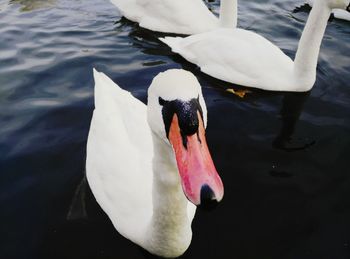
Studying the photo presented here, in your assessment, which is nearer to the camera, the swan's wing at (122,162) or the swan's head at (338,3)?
the swan's wing at (122,162)

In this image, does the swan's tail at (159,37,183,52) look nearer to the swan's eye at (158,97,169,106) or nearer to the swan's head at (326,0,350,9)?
the swan's head at (326,0,350,9)

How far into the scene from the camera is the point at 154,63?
25.7ft

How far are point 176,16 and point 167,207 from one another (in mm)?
6231

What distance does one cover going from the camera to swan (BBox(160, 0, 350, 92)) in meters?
6.04

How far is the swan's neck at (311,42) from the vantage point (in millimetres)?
5910

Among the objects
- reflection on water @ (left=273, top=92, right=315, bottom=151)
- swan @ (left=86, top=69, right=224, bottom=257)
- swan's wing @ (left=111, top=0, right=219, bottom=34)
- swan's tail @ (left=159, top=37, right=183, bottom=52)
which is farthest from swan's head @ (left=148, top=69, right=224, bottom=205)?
swan's wing @ (left=111, top=0, right=219, bottom=34)

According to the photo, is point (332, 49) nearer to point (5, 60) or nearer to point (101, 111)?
point (101, 111)

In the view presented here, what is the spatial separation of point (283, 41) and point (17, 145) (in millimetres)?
5936

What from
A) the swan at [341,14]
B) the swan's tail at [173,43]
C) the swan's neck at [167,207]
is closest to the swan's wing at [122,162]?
the swan's neck at [167,207]

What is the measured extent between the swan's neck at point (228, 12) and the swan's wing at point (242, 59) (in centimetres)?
112

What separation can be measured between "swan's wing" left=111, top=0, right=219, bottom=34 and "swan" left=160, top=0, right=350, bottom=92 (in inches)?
63.7

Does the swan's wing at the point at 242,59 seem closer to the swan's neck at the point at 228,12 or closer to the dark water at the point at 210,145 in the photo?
the dark water at the point at 210,145

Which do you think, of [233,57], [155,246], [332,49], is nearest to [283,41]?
[332,49]

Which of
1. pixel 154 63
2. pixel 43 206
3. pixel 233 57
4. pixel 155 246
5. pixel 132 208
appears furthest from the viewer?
pixel 154 63
